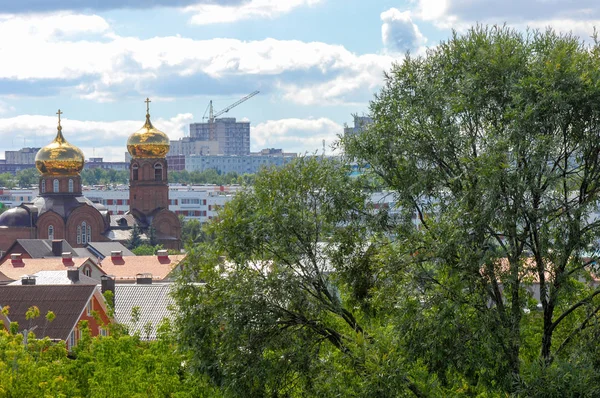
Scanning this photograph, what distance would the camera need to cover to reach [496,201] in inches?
771

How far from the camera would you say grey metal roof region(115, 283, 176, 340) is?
141ft

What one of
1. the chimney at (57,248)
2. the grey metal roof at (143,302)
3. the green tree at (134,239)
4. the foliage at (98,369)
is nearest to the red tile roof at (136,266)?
the chimney at (57,248)

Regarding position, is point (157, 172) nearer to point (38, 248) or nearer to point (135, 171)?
point (135, 171)

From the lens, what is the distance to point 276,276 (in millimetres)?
21922

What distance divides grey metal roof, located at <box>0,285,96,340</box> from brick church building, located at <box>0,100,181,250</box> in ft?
180

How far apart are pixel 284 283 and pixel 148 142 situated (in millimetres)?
75225

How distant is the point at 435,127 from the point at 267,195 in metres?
3.35

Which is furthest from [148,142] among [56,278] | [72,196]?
[56,278]

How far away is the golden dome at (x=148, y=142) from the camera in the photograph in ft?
316

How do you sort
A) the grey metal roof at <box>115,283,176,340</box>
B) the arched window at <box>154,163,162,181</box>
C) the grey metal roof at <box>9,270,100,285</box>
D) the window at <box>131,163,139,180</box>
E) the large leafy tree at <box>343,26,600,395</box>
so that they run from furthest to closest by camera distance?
the window at <box>131,163,139,180</box>
the arched window at <box>154,163,162,181</box>
the grey metal roof at <box>9,270,100,285</box>
the grey metal roof at <box>115,283,176,340</box>
the large leafy tree at <box>343,26,600,395</box>

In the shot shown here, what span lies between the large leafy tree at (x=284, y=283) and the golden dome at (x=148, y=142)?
73786 mm

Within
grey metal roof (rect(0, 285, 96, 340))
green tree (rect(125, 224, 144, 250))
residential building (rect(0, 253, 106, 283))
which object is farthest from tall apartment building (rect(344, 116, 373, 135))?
green tree (rect(125, 224, 144, 250))

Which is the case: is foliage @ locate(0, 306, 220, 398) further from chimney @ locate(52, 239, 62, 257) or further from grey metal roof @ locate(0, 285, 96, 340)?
chimney @ locate(52, 239, 62, 257)

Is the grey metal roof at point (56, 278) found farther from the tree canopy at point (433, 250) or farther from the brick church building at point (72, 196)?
the brick church building at point (72, 196)
